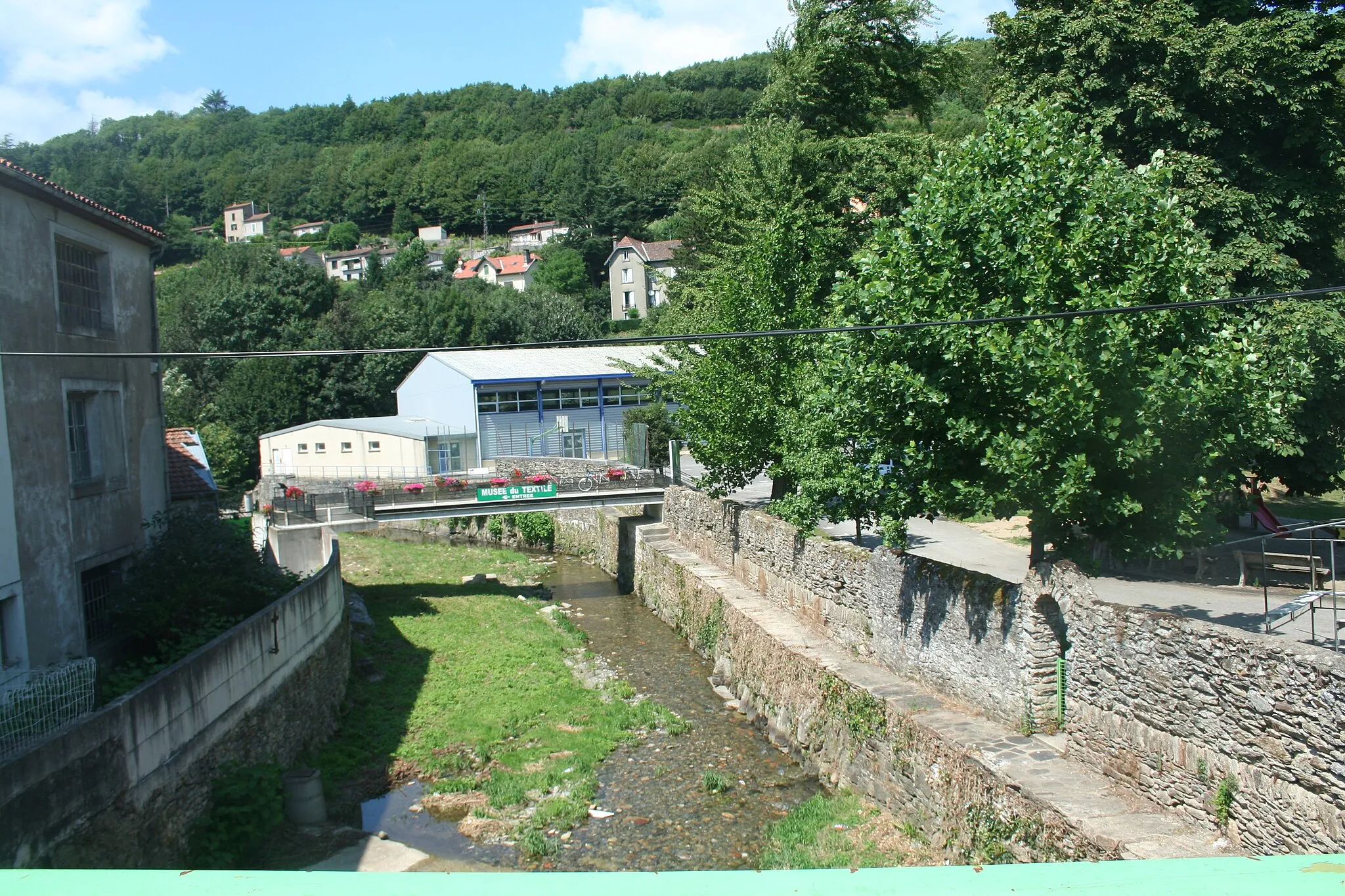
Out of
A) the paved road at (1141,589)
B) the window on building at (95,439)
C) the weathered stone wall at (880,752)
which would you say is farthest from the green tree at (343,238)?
the weathered stone wall at (880,752)

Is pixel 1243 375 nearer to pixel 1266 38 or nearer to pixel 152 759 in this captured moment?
pixel 1266 38

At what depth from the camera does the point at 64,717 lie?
1073 cm

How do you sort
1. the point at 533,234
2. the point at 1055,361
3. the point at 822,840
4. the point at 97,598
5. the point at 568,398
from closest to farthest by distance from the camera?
1. the point at 1055,361
2. the point at 822,840
3. the point at 97,598
4. the point at 568,398
5. the point at 533,234

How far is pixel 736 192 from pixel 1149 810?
2128cm

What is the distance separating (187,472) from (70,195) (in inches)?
311

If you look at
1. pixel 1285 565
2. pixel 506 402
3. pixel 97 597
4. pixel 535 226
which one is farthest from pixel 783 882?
pixel 535 226

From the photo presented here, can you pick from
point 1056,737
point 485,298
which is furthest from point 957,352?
point 485,298

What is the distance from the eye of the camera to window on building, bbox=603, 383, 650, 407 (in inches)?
1745

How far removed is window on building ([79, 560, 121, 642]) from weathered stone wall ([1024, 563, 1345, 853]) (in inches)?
522

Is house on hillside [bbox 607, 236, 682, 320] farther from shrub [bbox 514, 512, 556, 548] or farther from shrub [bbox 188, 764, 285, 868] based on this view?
shrub [bbox 188, 764, 285, 868]

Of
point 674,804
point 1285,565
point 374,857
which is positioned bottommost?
point 674,804

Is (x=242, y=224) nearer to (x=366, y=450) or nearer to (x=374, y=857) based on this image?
(x=366, y=450)

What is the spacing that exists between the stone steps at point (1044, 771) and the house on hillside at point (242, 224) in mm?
136396

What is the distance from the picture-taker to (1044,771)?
31.6 ft
